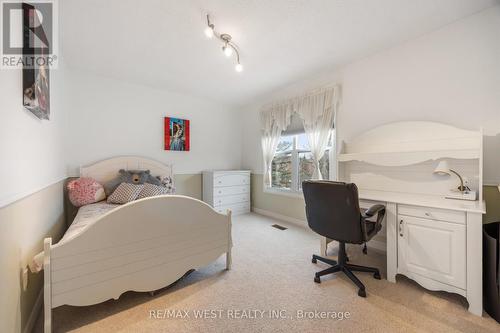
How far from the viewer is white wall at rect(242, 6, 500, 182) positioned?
6.15 feet

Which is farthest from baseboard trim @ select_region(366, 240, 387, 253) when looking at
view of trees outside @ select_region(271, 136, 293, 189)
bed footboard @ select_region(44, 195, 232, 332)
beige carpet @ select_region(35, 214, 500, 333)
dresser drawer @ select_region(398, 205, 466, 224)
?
bed footboard @ select_region(44, 195, 232, 332)

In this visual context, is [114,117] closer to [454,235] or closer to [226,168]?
[226,168]

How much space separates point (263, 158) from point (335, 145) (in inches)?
59.5

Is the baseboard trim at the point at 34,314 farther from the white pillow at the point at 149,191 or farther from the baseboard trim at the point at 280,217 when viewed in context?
the baseboard trim at the point at 280,217

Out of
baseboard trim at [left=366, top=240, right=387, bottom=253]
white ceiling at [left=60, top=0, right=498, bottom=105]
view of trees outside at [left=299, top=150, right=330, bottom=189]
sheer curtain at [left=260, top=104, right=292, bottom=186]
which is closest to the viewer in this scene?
white ceiling at [left=60, top=0, right=498, bottom=105]

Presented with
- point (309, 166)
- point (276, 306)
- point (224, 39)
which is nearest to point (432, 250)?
point (276, 306)

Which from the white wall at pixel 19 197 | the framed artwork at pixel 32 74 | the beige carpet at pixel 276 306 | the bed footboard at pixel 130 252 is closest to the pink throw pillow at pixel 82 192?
the white wall at pixel 19 197

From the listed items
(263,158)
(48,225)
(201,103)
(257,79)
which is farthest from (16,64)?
(263,158)

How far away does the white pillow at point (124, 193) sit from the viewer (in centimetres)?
273

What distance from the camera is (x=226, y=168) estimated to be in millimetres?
4668

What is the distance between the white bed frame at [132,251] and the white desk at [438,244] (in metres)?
1.60

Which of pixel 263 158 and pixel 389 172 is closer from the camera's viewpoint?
pixel 389 172

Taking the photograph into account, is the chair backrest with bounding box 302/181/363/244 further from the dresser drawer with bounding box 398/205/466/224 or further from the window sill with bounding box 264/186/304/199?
the window sill with bounding box 264/186/304/199

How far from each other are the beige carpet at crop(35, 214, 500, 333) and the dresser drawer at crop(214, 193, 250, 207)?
70.3 inches
